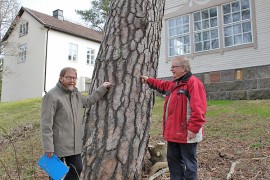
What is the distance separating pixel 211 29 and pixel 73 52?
551 inches

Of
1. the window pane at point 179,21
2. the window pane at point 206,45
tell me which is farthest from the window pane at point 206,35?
the window pane at point 179,21

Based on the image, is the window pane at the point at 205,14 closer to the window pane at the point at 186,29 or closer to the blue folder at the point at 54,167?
the window pane at the point at 186,29

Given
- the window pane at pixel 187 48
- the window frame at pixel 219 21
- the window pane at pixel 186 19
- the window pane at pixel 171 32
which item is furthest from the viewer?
the window pane at pixel 171 32

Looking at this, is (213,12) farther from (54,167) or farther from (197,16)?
(54,167)

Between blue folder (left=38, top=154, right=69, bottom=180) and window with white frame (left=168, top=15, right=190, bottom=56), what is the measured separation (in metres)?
10.2

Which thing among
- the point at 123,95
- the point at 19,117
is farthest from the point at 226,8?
the point at 123,95

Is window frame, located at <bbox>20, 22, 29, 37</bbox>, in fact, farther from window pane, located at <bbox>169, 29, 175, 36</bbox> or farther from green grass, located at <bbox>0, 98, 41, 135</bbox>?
window pane, located at <bbox>169, 29, 175, 36</bbox>

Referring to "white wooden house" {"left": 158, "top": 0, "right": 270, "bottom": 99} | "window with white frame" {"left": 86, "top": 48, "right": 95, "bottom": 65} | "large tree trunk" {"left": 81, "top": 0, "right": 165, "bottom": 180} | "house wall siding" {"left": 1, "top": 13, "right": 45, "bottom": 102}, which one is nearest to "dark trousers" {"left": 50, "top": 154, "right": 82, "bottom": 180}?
"large tree trunk" {"left": 81, "top": 0, "right": 165, "bottom": 180}

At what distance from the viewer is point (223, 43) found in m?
11.1

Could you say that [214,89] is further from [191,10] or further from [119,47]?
[119,47]

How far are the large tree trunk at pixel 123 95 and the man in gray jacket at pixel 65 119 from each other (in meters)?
0.19

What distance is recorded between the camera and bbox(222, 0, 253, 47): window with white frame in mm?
10594

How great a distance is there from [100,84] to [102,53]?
0.35 meters

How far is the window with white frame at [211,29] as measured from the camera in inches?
421
